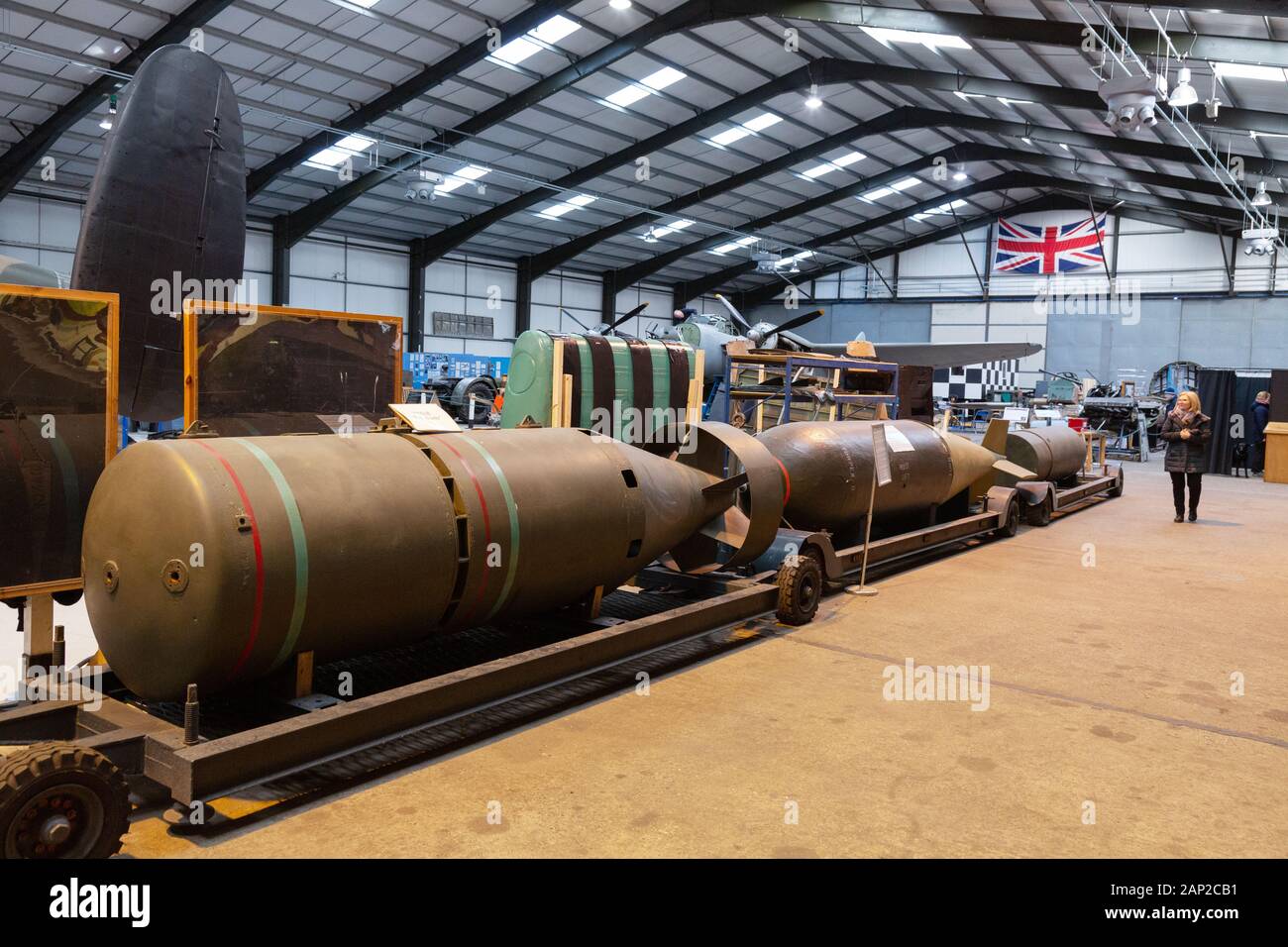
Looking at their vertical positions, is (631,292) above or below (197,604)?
above

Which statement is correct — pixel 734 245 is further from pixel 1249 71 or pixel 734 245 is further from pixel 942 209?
pixel 1249 71

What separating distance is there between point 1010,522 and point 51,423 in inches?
335

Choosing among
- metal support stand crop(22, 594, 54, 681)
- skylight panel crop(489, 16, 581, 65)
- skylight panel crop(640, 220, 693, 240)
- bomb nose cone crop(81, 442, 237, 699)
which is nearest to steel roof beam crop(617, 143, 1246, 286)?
skylight panel crop(640, 220, 693, 240)

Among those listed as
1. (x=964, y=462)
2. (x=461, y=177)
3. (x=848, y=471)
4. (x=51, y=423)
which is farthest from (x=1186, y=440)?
(x=461, y=177)

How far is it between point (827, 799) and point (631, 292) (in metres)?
30.9

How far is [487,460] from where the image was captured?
3863 mm

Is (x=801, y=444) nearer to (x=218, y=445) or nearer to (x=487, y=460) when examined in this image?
(x=487, y=460)

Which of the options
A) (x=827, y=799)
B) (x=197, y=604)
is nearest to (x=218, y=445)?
(x=197, y=604)

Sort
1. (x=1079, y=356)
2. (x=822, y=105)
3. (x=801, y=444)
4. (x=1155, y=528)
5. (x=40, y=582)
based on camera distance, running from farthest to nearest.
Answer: (x=1079, y=356) < (x=822, y=105) < (x=1155, y=528) < (x=801, y=444) < (x=40, y=582)

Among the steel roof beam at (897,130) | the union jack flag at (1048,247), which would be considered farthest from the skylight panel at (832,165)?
the union jack flag at (1048,247)

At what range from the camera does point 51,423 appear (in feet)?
12.2

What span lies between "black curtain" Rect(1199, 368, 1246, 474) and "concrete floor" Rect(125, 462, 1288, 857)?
1588cm

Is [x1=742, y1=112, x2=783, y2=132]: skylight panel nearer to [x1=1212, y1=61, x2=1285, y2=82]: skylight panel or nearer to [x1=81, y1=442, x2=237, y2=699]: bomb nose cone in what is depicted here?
[x1=1212, y1=61, x2=1285, y2=82]: skylight panel

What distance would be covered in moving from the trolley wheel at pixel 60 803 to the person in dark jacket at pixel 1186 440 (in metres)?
10.6
